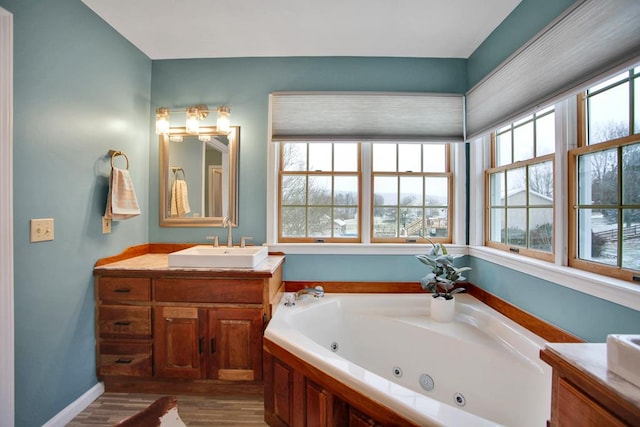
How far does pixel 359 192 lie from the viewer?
2469mm

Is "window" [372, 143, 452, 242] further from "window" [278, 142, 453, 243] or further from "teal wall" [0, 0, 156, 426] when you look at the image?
"teal wall" [0, 0, 156, 426]

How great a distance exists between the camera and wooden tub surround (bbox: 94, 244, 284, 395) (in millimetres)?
1875

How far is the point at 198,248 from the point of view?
225 cm

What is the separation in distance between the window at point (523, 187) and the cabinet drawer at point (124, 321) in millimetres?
2641

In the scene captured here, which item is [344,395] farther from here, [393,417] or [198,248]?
[198,248]

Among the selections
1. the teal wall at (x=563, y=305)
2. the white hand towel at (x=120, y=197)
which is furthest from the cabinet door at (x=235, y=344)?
the teal wall at (x=563, y=305)

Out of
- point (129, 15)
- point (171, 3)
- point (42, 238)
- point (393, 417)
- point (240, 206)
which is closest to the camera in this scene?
point (393, 417)

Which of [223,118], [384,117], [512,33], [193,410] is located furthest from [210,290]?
[512,33]

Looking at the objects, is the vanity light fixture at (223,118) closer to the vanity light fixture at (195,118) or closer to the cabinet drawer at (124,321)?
the vanity light fixture at (195,118)

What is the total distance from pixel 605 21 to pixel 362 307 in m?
2.08

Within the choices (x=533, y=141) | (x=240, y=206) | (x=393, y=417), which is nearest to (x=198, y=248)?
(x=240, y=206)

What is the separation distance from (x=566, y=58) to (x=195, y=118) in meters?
2.51

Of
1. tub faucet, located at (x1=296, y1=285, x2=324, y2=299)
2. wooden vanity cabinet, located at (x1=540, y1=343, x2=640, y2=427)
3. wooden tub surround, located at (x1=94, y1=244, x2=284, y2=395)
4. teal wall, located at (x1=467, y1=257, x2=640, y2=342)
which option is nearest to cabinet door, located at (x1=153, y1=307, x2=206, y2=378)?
wooden tub surround, located at (x1=94, y1=244, x2=284, y2=395)

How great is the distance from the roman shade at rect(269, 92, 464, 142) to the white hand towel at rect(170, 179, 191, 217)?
104cm
